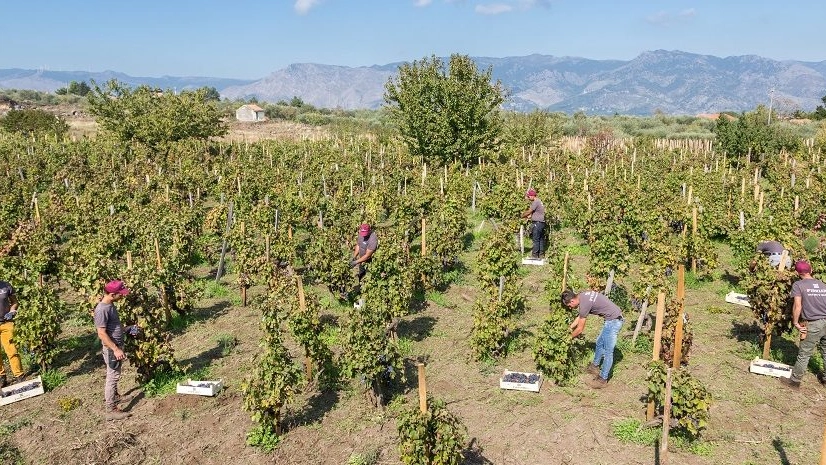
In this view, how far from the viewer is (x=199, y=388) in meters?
8.38

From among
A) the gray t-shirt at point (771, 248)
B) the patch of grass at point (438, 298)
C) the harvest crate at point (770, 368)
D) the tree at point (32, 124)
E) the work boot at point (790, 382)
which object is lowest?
the patch of grass at point (438, 298)

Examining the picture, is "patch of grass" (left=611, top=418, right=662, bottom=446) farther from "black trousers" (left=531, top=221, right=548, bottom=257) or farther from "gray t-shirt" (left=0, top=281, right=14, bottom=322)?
"gray t-shirt" (left=0, top=281, right=14, bottom=322)

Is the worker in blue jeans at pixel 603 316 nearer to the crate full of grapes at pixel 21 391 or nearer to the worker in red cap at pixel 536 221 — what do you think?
the worker in red cap at pixel 536 221

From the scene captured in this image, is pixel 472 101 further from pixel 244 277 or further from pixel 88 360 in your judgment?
pixel 88 360

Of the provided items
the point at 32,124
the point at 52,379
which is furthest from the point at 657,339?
the point at 32,124

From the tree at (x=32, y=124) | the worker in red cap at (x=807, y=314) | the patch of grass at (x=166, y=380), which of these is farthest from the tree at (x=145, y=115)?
the worker in red cap at (x=807, y=314)

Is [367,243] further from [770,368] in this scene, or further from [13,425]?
[770,368]

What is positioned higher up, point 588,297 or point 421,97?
point 421,97

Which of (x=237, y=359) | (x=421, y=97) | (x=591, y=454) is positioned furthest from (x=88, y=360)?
(x=421, y=97)

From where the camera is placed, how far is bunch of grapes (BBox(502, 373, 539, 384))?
27.6ft

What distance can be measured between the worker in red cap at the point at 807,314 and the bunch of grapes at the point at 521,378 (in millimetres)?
3833

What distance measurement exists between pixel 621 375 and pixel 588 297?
170 centimetres

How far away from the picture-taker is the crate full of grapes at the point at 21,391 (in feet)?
27.3

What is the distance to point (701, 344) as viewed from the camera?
9.80 meters
